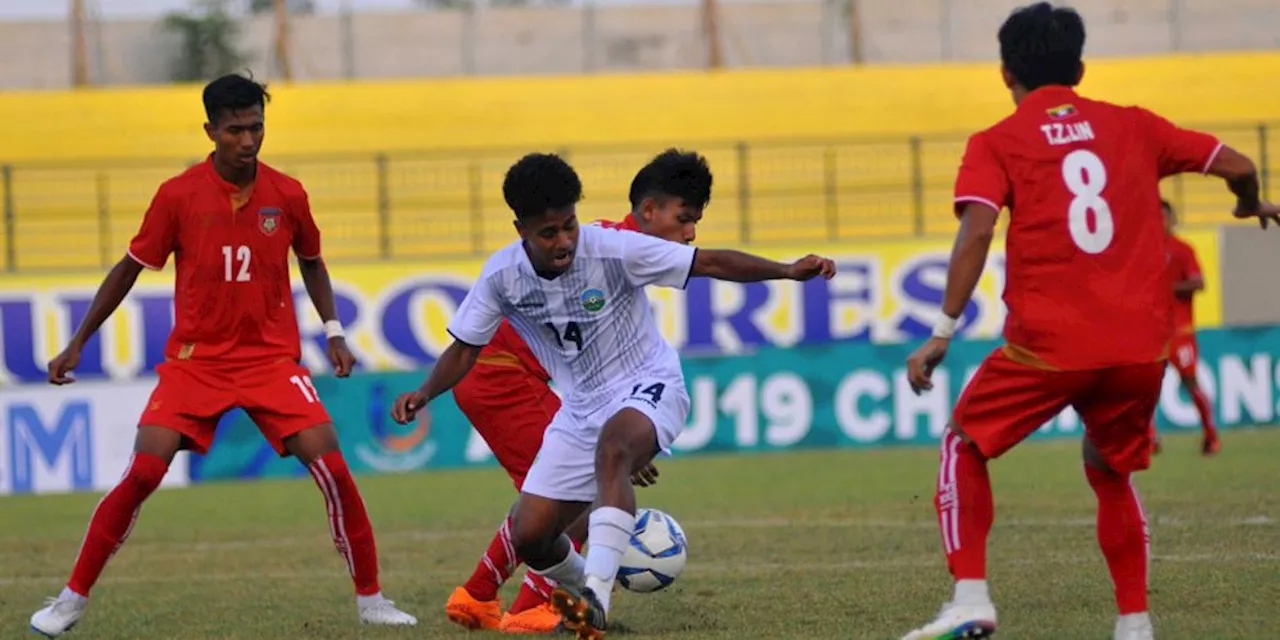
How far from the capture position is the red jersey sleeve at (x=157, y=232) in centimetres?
817

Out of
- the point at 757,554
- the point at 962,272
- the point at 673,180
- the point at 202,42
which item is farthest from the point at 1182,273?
the point at 202,42

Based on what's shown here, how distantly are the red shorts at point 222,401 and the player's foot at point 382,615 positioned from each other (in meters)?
0.75

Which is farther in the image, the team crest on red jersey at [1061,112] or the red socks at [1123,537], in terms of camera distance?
the red socks at [1123,537]

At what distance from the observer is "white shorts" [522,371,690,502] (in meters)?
7.23

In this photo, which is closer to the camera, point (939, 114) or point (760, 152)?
point (760, 152)

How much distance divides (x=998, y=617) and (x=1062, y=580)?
1.24 meters

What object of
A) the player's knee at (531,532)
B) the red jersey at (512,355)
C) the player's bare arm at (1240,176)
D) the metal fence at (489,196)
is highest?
the metal fence at (489,196)

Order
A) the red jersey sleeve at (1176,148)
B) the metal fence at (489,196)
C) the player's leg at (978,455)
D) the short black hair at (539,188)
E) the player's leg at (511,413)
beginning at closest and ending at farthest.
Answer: the player's leg at (978,455) < the red jersey sleeve at (1176,148) < the short black hair at (539,188) < the player's leg at (511,413) < the metal fence at (489,196)

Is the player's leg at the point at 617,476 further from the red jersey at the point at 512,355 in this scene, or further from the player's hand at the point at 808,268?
the red jersey at the point at 512,355

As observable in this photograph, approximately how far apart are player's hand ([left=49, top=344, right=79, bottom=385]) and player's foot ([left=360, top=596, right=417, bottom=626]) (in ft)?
5.29

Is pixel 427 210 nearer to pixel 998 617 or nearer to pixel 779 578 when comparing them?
pixel 779 578

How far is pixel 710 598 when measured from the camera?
873cm

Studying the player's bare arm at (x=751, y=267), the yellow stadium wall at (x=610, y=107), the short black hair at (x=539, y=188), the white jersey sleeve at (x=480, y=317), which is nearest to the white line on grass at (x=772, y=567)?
the white jersey sleeve at (x=480, y=317)

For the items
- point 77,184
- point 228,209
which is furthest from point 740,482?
point 77,184
